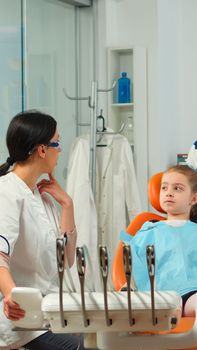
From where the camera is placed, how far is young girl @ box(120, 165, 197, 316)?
2643 millimetres

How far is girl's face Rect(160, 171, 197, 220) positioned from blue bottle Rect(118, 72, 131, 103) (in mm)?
2127

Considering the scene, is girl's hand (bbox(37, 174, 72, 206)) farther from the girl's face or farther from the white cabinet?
the white cabinet

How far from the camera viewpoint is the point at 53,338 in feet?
7.38

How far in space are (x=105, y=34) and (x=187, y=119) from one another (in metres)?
0.86

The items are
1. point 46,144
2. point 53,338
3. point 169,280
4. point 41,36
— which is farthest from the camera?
point 41,36

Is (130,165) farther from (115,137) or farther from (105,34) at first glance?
(105,34)

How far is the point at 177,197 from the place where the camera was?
2.86 meters

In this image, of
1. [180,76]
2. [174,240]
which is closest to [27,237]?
[174,240]

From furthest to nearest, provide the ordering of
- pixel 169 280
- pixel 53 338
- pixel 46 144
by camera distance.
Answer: pixel 169 280 < pixel 46 144 < pixel 53 338

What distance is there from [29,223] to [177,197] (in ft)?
2.41

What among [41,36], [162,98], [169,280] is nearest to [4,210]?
[169,280]

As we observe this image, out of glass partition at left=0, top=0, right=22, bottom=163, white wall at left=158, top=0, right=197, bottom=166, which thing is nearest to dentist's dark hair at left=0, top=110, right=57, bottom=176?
glass partition at left=0, top=0, right=22, bottom=163

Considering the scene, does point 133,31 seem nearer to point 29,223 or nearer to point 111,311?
point 29,223

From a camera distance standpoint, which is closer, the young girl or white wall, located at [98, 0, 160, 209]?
the young girl
